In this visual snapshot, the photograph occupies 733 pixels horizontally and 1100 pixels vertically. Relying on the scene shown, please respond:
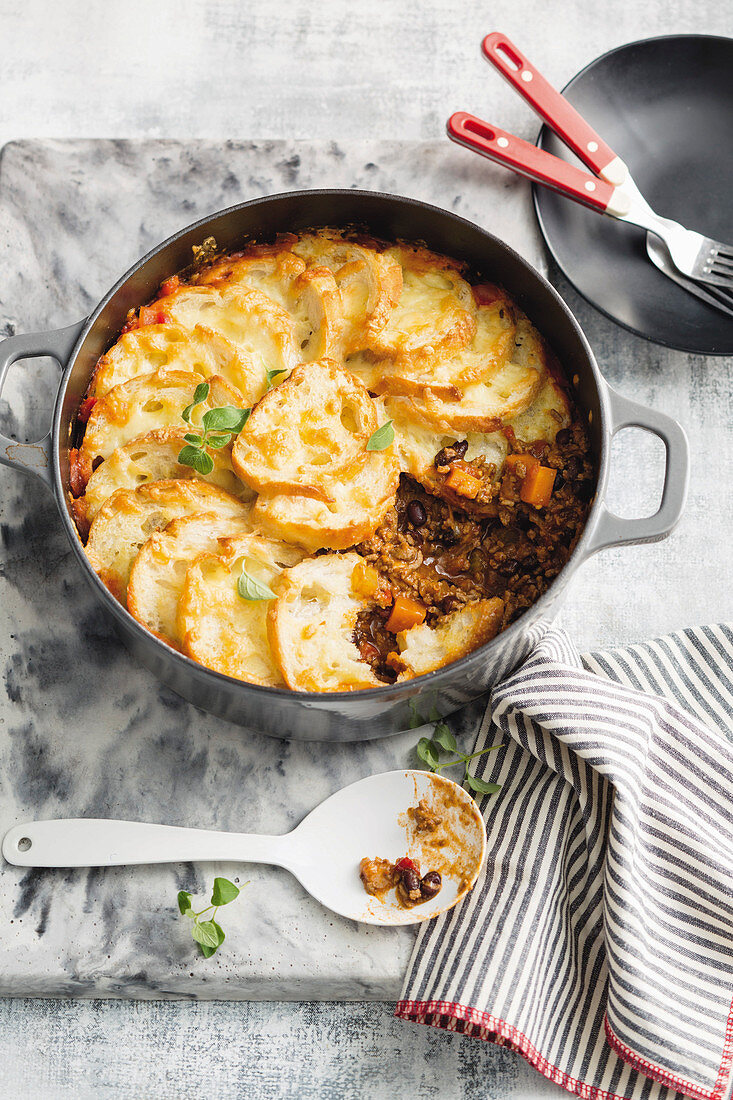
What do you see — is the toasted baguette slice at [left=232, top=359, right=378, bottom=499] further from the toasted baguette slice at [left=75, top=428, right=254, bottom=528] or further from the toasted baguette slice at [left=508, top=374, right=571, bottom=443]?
the toasted baguette slice at [left=508, top=374, right=571, bottom=443]

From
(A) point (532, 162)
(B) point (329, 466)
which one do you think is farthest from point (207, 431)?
(A) point (532, 162)

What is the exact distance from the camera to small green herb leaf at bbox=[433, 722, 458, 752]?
3358 millimetres

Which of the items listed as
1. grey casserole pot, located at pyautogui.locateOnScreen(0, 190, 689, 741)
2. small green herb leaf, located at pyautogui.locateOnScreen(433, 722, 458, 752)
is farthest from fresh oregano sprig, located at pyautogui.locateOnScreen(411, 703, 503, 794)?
grey casserole pot, located at pyautogui.locateOnScreen(0, 190, 689, 741)

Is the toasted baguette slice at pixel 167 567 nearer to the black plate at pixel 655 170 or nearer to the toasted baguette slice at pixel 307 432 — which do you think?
the toasted baguette slice at pixel 307 432

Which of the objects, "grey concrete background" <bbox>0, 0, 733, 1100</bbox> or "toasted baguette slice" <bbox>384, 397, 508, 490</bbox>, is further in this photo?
"grey concrete background" <bbox>0, 0, 733, 1100</bbox>

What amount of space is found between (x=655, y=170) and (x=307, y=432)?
207cm

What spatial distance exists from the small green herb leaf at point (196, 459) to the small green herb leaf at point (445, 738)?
1.17m

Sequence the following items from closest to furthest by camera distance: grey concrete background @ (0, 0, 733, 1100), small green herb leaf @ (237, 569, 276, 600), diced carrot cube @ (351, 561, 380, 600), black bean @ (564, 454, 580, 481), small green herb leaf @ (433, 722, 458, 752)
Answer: small green herb leaf @ (237, 569, 276, 600), diced carrot cube @ (351, 561, 380, 600), black bean @ (564, 454, 580, 481), small green herb leaf @ (433, 722, 458, 752), grey concrete background @ (0, 0, 733, 1100)

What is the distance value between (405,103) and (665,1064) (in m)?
3.75

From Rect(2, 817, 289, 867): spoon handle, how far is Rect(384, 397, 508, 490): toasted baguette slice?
1.28 m

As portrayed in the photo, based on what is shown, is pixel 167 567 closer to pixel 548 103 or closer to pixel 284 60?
pixel 548 103

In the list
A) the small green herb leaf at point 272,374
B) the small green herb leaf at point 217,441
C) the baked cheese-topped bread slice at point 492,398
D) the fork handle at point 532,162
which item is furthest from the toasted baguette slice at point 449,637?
the fork handle at point 532,162

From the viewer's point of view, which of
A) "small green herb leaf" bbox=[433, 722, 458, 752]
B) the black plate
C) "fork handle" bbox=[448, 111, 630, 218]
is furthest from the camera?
the black plate

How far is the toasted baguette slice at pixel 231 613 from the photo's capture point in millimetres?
2934
